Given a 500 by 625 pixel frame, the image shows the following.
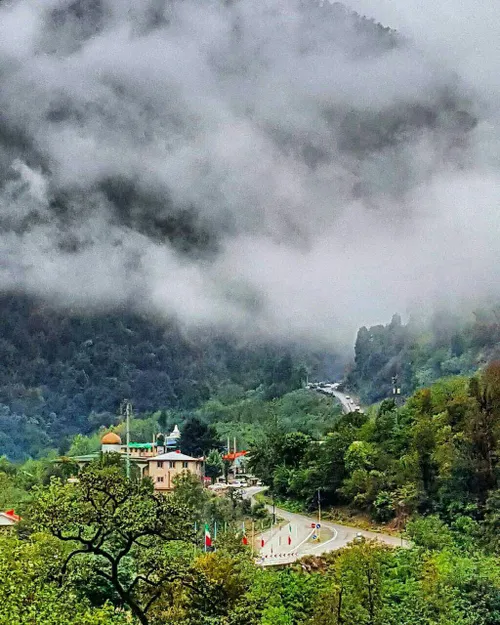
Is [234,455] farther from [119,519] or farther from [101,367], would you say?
[101,367]

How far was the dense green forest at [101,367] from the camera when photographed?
73.3 meters

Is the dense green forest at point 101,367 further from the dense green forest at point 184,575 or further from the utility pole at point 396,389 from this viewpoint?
the dense green forest at point 184,575

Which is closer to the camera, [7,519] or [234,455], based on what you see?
[7,519]

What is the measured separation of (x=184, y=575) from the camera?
32.3 feet

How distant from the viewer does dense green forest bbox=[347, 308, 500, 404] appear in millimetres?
43206

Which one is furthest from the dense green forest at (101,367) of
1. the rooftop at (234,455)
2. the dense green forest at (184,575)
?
the dense green forest at (184,575)

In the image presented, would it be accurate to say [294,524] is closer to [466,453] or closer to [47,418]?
[466,453]

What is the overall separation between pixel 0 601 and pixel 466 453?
16393 millimetres

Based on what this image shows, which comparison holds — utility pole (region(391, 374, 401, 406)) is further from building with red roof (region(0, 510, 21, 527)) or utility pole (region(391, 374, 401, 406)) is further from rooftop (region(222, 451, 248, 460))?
building with red roof (region(0, 510, 21, 527))

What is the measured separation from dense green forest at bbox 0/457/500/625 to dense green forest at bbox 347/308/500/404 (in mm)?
23090

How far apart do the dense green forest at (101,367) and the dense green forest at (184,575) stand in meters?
51.0

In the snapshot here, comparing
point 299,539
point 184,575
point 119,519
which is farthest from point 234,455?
point 119,519

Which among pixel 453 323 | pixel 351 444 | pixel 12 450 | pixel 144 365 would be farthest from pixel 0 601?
pixel 144 365

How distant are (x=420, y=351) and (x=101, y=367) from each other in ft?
135
